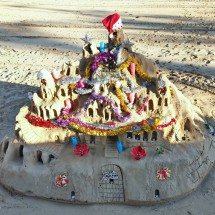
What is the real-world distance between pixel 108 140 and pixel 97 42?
37.2 feet

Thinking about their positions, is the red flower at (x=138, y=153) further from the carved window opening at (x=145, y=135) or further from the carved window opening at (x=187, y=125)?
the carved window opening at (x=187, y=125)

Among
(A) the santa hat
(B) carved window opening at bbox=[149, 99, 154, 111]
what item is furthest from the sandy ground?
(A) the santa hat

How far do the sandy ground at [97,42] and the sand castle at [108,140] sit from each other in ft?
1.42

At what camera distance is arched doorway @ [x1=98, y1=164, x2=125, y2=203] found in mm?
9898

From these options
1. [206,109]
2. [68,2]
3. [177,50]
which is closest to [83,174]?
[206,109]

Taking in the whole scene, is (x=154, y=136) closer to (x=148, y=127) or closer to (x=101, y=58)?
(x=148, y=127)

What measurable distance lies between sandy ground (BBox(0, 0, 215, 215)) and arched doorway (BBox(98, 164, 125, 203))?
336 mm

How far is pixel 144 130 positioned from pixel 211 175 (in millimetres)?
2602

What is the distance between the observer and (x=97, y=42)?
20.9 meters

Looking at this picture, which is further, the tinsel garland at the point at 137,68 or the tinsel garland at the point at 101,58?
the tinsel garland at the point at 101,58

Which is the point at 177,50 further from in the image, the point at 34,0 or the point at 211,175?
the point at 34,0

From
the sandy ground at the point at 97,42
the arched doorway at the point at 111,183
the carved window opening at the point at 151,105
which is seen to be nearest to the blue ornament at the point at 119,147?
the arched doorway at the point at 111,183

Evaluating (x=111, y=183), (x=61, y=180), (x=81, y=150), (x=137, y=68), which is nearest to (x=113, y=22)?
(x=137, y=68)

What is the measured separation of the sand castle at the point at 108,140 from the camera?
9.95 metres
